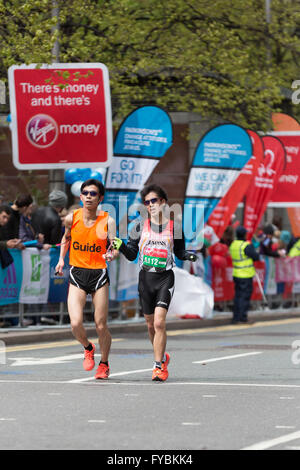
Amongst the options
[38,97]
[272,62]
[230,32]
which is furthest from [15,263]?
[272,62]

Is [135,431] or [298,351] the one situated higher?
[298,351]

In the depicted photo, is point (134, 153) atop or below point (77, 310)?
atop

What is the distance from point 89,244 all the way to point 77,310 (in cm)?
66

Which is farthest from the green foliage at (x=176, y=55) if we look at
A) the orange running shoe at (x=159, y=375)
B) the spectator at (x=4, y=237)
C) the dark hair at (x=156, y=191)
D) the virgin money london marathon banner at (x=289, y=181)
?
the orange running shoe at (x=159, y=375)

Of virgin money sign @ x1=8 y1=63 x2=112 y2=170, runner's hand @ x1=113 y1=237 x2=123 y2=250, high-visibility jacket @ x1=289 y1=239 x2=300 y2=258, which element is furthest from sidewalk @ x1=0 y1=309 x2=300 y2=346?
runner's hand @ x1=113 y1=237 x2=123 y2=250

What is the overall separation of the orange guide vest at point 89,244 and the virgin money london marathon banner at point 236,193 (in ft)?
36.3

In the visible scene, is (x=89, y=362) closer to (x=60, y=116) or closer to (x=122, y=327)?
(x=60, y=116)

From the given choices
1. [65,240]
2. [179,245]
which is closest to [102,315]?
[65,240]

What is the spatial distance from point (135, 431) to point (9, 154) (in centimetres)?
2790

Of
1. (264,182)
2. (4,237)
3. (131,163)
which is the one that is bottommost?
(4,237)

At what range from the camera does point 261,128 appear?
27812mm

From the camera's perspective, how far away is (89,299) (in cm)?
1934

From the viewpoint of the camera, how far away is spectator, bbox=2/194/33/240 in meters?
17.6

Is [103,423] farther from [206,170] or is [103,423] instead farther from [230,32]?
[230,32]
